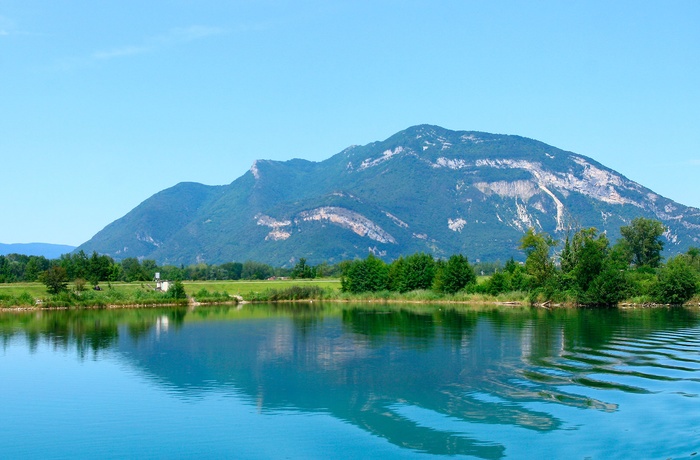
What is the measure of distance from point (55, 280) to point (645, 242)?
94.6 metres

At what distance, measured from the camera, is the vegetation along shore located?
280 ft

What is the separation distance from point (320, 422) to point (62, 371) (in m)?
18.2

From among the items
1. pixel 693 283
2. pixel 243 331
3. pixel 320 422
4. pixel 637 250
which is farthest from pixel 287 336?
pixel 637 250

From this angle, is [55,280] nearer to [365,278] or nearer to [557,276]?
[365,278]

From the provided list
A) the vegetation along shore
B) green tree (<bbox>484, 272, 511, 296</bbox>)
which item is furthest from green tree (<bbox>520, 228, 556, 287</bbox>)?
green tree (<bbox>484, 272, 511, 296</bbox>)

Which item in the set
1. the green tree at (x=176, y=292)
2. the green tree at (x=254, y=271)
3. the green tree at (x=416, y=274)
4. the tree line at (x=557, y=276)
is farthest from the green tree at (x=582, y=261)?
the green tree at (x=254, y=271)

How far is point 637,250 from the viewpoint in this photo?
407 feet

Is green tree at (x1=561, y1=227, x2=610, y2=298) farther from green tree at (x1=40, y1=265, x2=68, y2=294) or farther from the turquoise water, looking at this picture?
green tree at (x1=40, y1=265, x2=68, y2=294)

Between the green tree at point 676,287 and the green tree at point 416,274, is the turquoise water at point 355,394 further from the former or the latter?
the green tree at point 416,274

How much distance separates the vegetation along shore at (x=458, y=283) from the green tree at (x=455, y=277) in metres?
0.14

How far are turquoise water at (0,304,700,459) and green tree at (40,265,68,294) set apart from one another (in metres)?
39.5

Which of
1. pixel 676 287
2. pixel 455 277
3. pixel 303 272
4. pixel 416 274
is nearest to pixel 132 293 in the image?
pixel 416 274

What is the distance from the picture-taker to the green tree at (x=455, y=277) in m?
102

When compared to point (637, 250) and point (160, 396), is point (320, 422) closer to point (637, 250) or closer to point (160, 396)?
point (160, 396)
